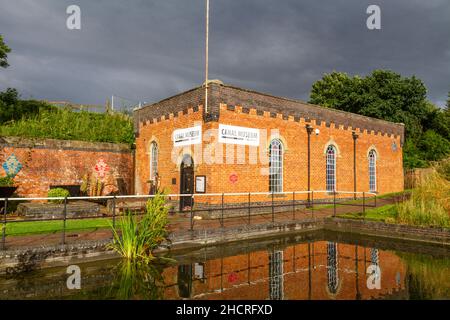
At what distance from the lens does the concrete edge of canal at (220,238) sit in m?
6.92

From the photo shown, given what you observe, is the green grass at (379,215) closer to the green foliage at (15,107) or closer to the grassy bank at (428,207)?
the grassy bank at (428,207)

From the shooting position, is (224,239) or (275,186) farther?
(275,186)

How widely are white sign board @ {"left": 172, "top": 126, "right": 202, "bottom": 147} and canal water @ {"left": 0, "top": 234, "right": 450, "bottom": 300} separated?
18.6ft

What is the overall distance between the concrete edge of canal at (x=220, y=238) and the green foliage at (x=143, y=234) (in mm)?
500

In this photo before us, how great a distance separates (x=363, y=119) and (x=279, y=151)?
753cm

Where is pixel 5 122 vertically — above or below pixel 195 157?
above

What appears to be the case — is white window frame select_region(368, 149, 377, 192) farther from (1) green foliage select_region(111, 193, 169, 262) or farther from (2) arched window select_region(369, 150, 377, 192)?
(1) green foliage select_region(111, 193, 169, 262)

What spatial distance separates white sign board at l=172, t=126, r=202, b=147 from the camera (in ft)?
45.1

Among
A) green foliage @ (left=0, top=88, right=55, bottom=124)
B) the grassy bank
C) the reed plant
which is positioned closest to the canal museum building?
the grassy bank

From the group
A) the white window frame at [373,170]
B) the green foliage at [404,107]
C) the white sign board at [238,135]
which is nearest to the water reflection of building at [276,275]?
the white sign board at [238,135]

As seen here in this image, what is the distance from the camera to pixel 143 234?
302 inches
